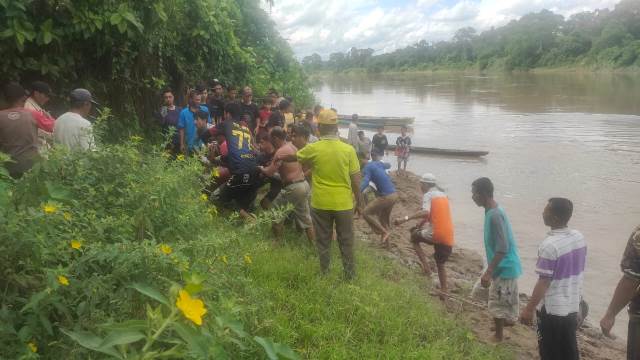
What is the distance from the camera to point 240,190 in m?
6.34

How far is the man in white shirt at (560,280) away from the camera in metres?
4.07

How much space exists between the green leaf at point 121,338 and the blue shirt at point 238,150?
4.46m

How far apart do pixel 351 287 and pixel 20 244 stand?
3.24 m

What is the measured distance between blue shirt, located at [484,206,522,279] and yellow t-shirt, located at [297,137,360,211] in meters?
1.37

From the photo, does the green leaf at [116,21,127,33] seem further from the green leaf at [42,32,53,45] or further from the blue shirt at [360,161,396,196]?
the blue shirt at [360,161,396,196]

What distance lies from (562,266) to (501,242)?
42.5 inches

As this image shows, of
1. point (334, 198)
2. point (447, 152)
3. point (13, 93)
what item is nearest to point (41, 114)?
point (13, 93)

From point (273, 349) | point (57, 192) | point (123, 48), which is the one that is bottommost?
point (273, 349)

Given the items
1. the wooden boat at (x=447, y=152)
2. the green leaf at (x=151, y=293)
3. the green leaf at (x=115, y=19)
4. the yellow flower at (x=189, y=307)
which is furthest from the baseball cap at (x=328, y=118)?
the wooden boat at (x=447, y=152)

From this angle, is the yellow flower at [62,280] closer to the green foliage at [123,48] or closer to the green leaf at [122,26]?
the green foliage at [123,48]

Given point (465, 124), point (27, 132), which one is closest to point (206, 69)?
point (27, 132)

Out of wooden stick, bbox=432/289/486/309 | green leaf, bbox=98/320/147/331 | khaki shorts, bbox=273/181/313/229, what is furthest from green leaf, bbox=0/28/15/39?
wooden stick, bbox=432/289/486/309

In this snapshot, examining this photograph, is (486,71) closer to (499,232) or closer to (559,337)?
(499,232)

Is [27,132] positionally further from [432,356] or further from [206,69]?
[206,69]
